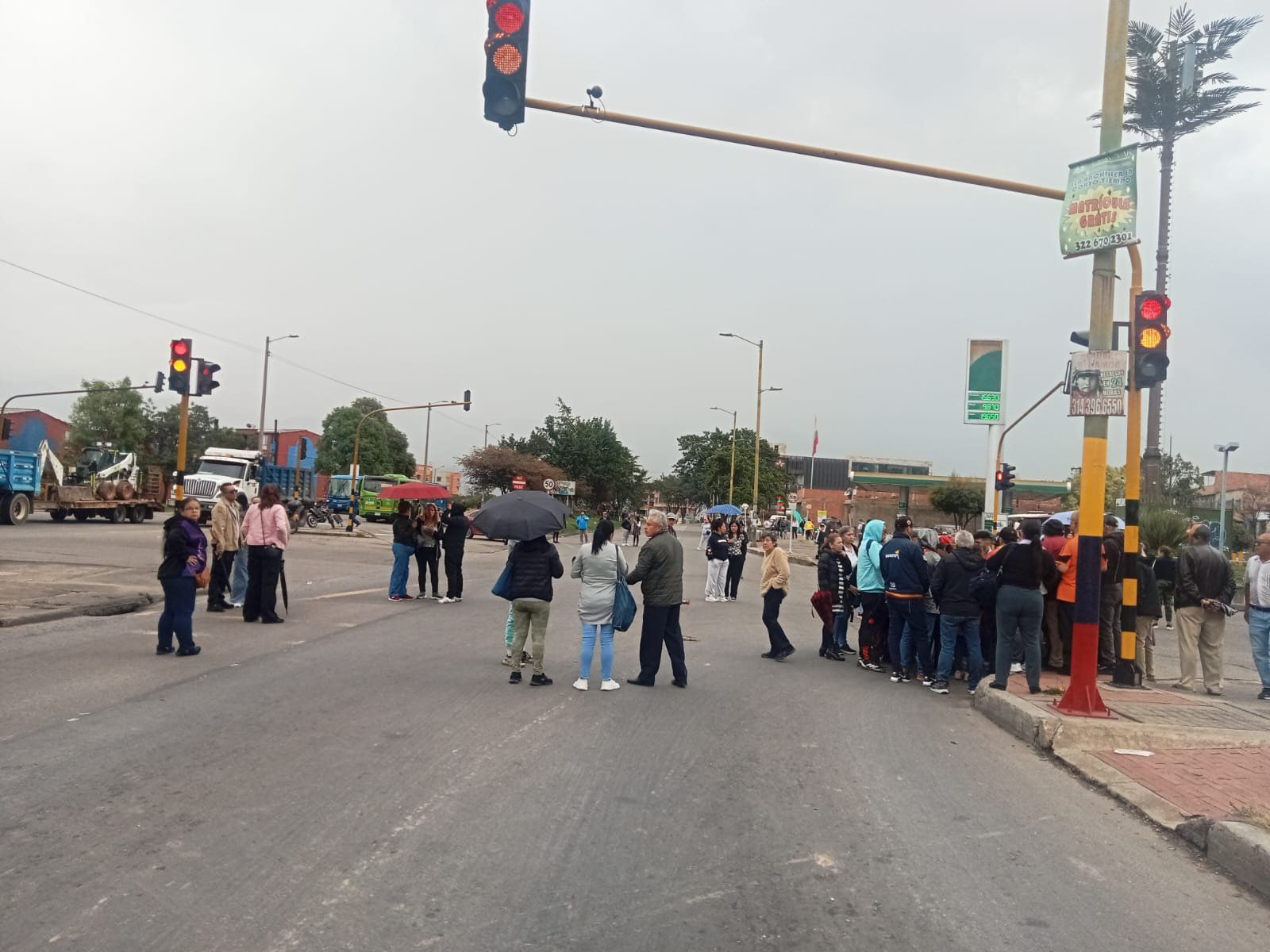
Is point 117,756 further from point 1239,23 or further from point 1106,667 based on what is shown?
point 1239,23

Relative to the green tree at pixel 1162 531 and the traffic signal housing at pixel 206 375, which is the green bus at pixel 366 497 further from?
the green tree at pixel 1162 531

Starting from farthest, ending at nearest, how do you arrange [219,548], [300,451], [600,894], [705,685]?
[300,451], [219,548], [705,685], [600,894]

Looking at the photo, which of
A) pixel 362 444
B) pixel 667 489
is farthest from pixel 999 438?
pixel 667 489

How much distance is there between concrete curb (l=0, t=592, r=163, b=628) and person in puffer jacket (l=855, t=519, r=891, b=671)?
1000 centimetres

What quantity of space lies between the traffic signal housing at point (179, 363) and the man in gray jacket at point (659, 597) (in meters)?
12.2

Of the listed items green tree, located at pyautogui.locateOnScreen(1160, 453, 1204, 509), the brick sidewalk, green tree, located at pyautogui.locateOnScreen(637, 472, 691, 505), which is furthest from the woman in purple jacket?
green tree, located at pyautogui.locateOnScreen(637, 472, 691, 505)

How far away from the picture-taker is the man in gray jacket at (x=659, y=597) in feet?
31.8

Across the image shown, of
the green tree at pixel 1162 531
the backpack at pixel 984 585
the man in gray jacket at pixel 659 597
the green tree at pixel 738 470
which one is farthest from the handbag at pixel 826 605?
the green tree at pixel 738 470

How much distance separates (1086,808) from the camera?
21.0 feet

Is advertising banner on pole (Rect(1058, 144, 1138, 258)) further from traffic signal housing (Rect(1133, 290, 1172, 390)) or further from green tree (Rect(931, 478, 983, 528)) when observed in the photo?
green tree (Rect(931, 478, 983, 528))

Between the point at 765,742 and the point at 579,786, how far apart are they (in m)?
2.02

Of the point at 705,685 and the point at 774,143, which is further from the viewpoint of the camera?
the point at 705,685

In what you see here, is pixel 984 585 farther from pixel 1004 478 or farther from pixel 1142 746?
pixel 1004 478

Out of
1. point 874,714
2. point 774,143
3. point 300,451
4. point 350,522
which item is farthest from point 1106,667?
point 350,522
